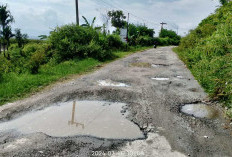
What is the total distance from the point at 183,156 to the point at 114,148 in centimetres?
105

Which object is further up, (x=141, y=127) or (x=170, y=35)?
(x=170, y=35)

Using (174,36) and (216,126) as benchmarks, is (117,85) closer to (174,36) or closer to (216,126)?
Answer: (216,126)

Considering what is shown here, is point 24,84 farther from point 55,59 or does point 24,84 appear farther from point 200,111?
point 55,59

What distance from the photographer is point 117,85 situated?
6758 mm

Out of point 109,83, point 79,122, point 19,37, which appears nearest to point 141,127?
point 79,122

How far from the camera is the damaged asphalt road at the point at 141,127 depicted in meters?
2.96

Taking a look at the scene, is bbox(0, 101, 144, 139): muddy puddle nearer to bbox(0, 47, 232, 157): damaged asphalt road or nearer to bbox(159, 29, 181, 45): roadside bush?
bbox(0, 47, 232, 157): damaged asphalt road

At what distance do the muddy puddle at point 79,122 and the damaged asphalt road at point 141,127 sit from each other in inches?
6.6

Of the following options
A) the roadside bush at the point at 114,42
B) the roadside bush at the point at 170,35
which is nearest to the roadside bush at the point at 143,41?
the roadside bush at the point at 114,42

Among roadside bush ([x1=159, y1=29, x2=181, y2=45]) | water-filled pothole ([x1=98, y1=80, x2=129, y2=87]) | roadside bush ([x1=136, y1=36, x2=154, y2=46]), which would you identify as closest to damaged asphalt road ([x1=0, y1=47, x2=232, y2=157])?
water-filled pothole ([x1=98, y1=80, x2=129, y2=87])

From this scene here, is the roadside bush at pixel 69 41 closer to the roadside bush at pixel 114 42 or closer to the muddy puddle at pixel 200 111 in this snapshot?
the roadside bush at pixel 114 42

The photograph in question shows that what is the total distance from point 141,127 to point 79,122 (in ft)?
4.24

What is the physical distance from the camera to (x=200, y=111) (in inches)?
180

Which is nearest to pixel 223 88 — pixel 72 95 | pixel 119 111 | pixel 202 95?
pixel 202 95
